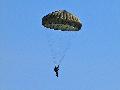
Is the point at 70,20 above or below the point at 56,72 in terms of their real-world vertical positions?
above

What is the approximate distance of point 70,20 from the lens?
74.6 metres

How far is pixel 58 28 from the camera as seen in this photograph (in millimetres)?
78062

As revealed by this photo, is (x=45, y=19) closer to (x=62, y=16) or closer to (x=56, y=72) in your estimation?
(x=62, y=16)

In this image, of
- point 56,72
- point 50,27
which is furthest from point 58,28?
point 56,72

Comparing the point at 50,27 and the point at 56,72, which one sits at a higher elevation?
the point at 50,27

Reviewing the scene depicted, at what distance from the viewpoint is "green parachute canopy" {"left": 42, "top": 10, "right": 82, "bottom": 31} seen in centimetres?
7412

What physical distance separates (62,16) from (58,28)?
371 centimetres

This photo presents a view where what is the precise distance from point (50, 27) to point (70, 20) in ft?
13.4

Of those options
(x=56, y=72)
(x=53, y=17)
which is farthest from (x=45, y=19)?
(x=56, y=72)

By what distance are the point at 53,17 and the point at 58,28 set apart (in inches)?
160

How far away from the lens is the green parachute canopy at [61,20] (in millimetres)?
74125

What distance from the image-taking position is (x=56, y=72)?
74.1m

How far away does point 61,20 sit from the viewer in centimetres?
7394

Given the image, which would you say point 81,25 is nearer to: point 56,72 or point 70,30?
point 70,30
